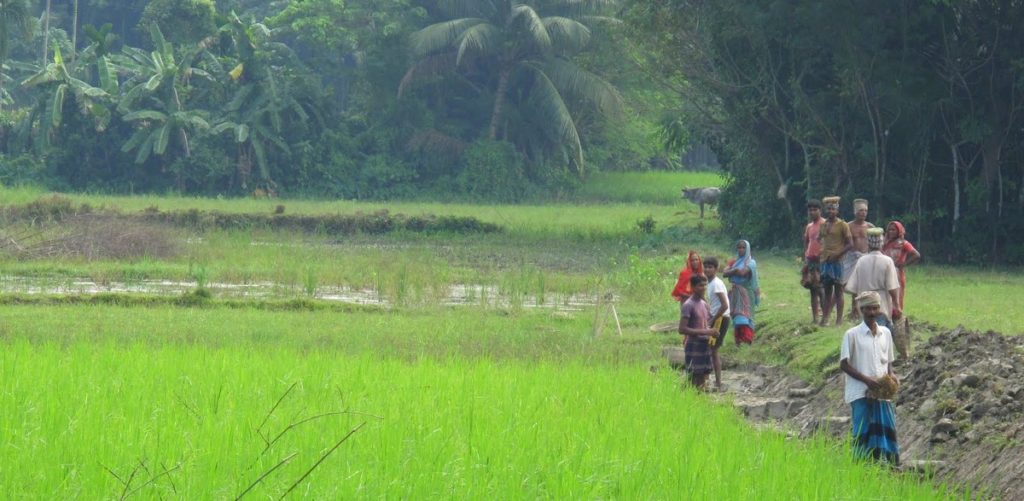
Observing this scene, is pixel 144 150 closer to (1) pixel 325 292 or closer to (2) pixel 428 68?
(2) pixel 428 68

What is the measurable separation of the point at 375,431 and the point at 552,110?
2893 cm

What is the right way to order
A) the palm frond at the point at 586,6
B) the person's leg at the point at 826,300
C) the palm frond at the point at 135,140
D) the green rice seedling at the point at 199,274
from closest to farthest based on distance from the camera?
the person's leg at the point at 826,300, the green rice seedling at the point at 199,274, the palm frond at the point at 135,140, the palm frond at the point at 586,6

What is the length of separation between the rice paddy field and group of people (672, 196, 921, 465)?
0.93 ft

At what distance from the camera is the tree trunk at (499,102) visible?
3772cm

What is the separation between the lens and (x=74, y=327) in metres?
13.1

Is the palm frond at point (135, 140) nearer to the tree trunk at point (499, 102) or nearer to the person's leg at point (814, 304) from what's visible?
the tree trunk at point (499, 102)

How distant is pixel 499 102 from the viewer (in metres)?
38.0

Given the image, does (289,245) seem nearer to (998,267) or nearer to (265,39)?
(998,267)

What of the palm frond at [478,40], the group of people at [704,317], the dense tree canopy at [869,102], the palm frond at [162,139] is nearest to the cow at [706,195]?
the dense tree canopy at [869,102]

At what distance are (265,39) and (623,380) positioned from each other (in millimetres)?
29484

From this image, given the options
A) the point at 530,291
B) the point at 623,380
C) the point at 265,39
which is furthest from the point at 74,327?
the point at 265,39

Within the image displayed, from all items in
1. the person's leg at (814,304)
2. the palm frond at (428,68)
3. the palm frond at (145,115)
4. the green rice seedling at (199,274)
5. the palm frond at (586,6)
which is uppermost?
the palm frond at (586,6)

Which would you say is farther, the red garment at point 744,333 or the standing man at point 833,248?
the standing man at point 833,248

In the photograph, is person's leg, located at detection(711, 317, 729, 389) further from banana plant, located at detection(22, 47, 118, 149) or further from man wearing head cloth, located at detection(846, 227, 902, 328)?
banana plant, located at detection(22, 47, 118, 149)
